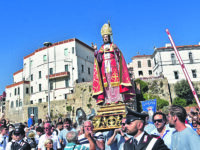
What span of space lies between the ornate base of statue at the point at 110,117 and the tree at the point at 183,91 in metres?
38.1

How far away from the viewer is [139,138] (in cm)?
330

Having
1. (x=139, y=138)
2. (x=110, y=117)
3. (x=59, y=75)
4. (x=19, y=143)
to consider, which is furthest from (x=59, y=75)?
(x=139, y=138)

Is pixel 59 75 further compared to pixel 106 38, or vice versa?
pixel 59 75

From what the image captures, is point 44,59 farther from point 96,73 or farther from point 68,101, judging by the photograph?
point 96,73

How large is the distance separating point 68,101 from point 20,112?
15.5 m

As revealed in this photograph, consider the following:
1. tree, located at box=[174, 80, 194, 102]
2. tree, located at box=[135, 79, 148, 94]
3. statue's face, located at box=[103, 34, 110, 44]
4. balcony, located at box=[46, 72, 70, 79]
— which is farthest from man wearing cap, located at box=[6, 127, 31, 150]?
balcony, located at box=[46, 72, 70, 79]

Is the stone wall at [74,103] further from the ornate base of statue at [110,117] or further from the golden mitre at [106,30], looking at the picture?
the ornate base of statue at [110,117]

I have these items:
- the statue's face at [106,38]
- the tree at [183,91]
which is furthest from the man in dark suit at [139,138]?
the tree at [183,91]

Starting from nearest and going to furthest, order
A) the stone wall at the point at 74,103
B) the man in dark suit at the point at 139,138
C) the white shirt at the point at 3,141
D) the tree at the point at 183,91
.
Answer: the man in dark suit at the point at 139,138
the white shirt at the point at 3,141
the tree at the point at 183,91
the stone wall at the point at 74,103

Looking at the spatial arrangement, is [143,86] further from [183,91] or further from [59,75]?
[59,75]

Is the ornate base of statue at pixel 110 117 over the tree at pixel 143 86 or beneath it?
beneath

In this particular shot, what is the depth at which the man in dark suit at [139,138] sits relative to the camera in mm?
3059

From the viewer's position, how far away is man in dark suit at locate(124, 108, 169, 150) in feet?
10.0

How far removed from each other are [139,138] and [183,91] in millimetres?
41448
